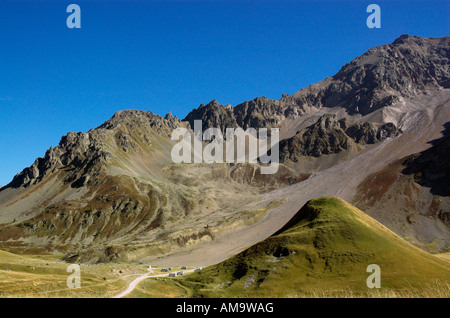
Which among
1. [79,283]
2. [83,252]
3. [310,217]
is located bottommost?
[83,252]

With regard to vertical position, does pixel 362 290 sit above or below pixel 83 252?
above

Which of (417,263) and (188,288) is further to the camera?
(188,288)
